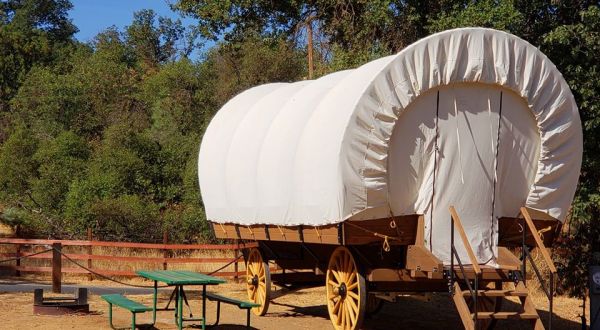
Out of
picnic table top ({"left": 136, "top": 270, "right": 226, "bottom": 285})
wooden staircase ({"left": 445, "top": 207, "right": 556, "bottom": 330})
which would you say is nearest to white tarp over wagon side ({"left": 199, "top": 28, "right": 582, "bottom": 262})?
wooden staircase ({"left": 445, "top": 207, "right": 556, "bottom": 330})

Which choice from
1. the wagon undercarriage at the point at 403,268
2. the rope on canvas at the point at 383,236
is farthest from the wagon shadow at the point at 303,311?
the rope on canvas at the point at 383,236

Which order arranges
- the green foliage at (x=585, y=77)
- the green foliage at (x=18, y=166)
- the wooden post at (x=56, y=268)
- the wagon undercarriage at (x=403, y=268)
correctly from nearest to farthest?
the wagon undercarriage at (x=403, y=268) → the green foliage at (x=585, y=77) → the wooden post at (x=56, y=268) → the green foliage at (x=18, y=166)

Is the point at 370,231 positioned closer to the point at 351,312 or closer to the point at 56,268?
the point at 351,312

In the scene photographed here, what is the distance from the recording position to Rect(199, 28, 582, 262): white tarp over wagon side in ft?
36.0

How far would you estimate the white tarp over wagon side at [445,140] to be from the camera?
10961mm

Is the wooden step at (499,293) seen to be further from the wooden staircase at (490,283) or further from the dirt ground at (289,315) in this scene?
the dirt ground at (289,315)

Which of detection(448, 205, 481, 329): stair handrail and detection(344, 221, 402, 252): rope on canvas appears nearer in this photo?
detection(448, 205, 481, 329): stair handrail

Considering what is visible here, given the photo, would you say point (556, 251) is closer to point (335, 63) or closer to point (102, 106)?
point (335, 63)

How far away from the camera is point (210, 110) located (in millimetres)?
37219

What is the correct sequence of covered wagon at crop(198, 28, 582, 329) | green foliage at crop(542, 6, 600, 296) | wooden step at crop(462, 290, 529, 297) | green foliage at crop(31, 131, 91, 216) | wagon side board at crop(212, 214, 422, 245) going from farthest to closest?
green foliage at crop(31, 131, 91, 216) < green foliage at crop(542, 6, 600, 296) < wagon side board at crop(212, 214, 422, 245) < covered wagon at crop(198, 28, 582, 329) < wooden step at crop(462, 290, 529, 297)

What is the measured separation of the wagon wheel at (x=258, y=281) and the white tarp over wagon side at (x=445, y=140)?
9.27 ft

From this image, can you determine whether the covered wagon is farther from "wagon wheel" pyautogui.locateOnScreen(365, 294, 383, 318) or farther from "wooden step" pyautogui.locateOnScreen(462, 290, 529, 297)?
"wagon wheel" pyautogui.locateOnScreen(365, 294, 383, 318)

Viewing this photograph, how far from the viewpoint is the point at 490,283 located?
11.5 meters

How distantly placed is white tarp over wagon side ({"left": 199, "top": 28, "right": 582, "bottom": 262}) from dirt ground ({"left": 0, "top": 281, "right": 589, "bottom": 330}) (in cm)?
190
